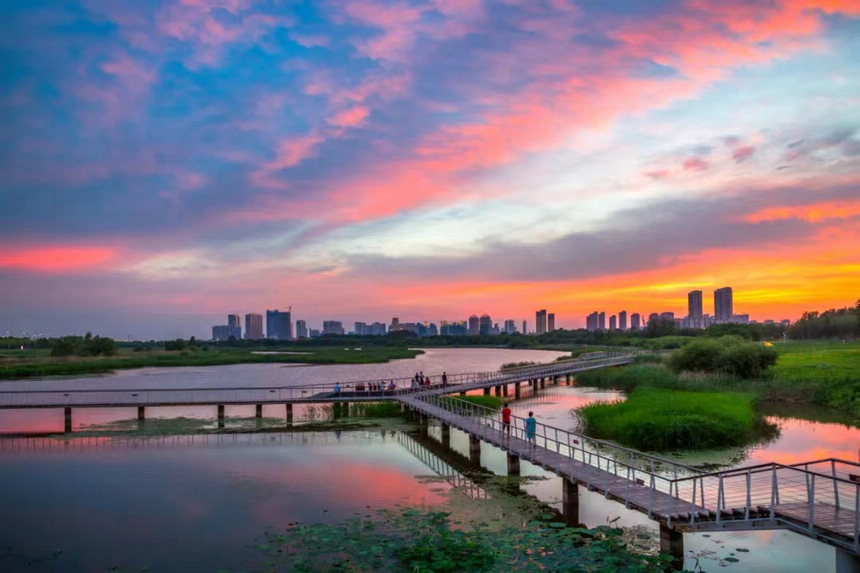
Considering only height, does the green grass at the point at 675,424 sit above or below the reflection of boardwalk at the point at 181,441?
above

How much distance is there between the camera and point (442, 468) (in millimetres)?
27500

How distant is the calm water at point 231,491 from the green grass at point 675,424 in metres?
1.42

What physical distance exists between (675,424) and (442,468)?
11437mm

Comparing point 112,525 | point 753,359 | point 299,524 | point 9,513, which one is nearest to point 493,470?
point 299,524

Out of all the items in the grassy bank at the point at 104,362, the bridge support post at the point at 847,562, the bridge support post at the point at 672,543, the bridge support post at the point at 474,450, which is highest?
the bridge support post at the point at 847,562

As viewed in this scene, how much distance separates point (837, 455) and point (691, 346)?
103ft

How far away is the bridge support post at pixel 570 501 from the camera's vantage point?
19258mm

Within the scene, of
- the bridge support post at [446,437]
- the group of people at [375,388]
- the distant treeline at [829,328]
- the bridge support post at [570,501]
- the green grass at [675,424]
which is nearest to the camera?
the bridge support post at [570,501]

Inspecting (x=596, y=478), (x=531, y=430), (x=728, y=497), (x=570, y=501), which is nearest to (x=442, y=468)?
(x=531, y=430)

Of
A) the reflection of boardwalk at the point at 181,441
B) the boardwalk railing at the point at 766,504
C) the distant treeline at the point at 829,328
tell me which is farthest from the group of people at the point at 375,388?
the distant treeline at the point at 829,328

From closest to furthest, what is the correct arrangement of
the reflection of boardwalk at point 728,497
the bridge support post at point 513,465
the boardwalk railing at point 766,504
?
1. the boardwalk railing at point 766,504
2. the reflection of boardwalk at point 728,497
3. the bridge support post at point 513,465

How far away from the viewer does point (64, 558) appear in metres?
16.3

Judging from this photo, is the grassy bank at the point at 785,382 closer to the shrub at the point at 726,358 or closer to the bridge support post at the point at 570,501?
the shrub at the point at 726,358

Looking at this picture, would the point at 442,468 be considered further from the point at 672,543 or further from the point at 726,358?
the point at 726,358
